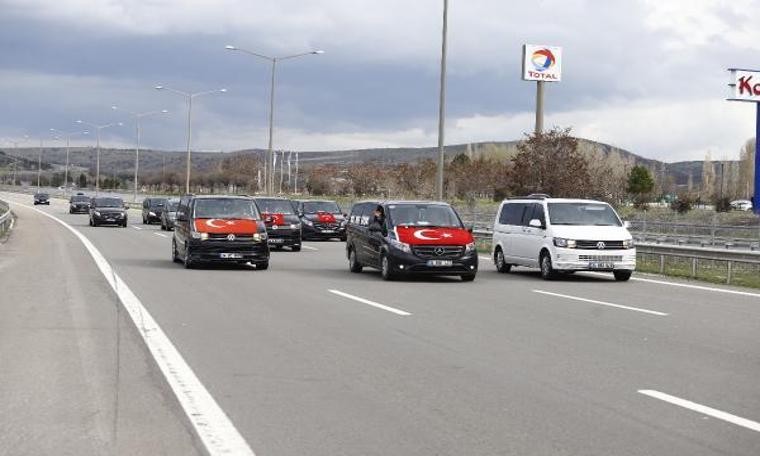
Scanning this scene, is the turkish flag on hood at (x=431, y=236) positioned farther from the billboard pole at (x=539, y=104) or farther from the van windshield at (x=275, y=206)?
the billboard pole at (x=539, y=104)

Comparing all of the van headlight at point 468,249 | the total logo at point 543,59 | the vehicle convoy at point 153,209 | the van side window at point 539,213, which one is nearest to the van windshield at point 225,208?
the van headlight at point 468,249

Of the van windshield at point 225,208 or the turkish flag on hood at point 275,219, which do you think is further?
the turkish flag on hood at point 275,219

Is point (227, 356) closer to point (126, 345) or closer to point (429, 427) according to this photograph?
point (126, 345)

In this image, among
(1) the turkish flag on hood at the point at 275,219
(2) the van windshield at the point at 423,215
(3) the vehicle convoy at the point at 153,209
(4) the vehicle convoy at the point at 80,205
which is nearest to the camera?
(2) the van windshield at the point at 423,215

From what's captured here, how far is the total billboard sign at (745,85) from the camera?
41.7 metres

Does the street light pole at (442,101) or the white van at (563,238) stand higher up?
the street light pole at (442,101)

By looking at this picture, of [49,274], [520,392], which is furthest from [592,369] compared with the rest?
[49,274]

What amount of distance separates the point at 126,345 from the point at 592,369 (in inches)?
192

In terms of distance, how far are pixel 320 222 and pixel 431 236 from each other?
776 inches

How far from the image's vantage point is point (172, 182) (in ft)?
568

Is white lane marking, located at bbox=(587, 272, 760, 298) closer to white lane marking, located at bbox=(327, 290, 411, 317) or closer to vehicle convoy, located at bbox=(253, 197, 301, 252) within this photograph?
white lane marking, located at bbox=(327, 290, 411, 317)

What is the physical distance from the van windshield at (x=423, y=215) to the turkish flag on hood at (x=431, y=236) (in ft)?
1.14

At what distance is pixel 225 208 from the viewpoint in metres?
23.7

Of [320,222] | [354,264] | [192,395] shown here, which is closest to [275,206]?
[320,222]
